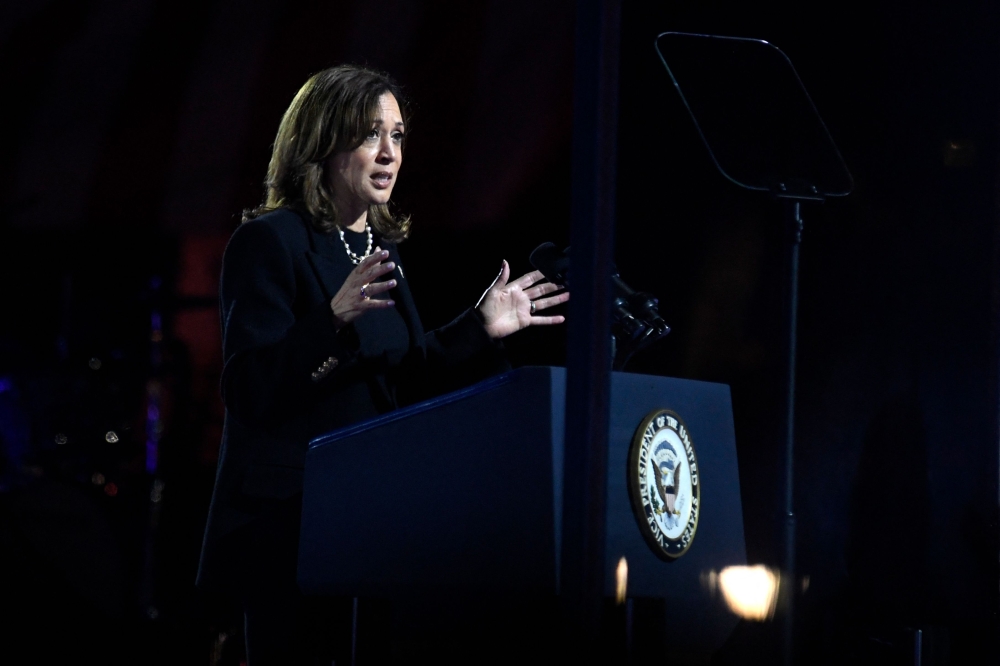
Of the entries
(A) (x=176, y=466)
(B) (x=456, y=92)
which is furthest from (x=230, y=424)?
(A) (x=176, y=466)

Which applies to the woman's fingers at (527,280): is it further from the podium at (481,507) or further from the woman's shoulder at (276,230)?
the podium at (481,507)

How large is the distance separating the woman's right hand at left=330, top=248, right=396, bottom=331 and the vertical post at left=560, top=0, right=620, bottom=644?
0.57 metres

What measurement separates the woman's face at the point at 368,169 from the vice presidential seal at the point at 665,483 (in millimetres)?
774

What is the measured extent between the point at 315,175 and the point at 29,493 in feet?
8.10

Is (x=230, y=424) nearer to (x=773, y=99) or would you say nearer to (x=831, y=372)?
(x=773, y=99)

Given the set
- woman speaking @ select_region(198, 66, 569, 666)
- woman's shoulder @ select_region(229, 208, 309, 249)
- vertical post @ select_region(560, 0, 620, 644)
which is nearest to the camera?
vertical post @ select_region(560, 0, 620, 644)

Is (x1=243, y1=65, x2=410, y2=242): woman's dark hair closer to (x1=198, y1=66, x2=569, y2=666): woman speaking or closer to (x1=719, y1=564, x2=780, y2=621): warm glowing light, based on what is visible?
(x1=198, y1=66, x2=569, y2=666): woman speaking

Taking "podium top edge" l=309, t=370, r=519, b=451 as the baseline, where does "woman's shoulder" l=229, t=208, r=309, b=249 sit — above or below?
above

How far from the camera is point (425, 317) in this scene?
3078 mm

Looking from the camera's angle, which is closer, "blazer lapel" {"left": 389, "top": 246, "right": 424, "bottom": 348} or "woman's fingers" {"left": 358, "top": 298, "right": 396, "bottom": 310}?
"woman's fingers" {"left": 358, "top": 298, "right": 396, "bottom": 310}

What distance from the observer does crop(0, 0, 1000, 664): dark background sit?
222 cm

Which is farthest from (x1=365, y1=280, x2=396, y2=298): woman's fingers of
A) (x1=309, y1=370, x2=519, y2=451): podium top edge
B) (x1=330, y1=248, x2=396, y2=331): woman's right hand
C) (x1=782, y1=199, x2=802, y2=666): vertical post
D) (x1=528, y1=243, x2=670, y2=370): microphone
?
(x1=782, y1=199, x2=802, y2=666): vertical post

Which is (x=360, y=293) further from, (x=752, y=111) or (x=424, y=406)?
(x=752, y=111)

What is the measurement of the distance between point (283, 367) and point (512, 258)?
5.82 feet
